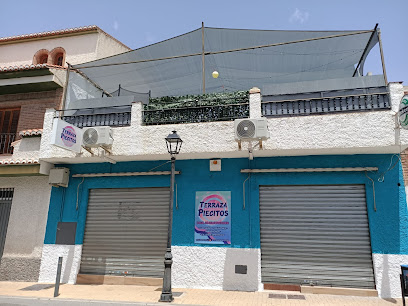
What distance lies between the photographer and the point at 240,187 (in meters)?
9.46

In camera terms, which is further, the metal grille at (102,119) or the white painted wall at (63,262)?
the metal grille at (102,119)

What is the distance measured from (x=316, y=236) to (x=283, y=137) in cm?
326

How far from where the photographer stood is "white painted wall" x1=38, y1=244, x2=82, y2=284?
388 inches

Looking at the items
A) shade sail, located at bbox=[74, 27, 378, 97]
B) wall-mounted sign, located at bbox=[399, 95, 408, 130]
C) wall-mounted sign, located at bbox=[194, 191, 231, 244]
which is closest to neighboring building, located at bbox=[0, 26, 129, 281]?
shade sail, located at bbox=[74, 27, 378, 97]

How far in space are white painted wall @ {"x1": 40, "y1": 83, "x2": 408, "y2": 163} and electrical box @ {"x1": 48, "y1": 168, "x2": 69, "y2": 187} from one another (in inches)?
17.2

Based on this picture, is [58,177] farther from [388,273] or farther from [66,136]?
[388,273]

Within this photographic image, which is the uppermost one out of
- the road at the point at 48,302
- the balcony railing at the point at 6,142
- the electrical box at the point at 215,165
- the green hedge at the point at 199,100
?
the green hedge at the point at 199,100

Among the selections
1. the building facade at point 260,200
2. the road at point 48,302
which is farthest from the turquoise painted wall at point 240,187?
the road at point 48,302

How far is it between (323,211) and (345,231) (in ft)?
2.74

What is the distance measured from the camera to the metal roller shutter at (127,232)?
9.65m

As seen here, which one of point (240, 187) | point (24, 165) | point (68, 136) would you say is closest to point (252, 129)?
point (240, 187)

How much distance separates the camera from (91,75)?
475 inches

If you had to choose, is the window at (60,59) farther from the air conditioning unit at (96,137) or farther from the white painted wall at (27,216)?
the air conditioning unit at (96,137)

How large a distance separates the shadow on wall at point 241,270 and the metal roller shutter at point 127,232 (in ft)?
7.28
